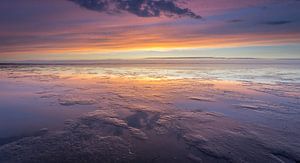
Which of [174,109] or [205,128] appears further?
[174,109]

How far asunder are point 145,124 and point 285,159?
3.67m

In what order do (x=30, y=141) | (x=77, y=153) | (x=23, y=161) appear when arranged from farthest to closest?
1. (x=30, y=141)
2. (x=77, y=153)
3. (x=23, y=161)

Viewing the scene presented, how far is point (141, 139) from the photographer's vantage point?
5.80m

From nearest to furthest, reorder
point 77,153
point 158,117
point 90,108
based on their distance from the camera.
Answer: point 77,153
point 158,117
point 90,108

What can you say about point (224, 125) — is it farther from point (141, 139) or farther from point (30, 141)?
point (30, 141)

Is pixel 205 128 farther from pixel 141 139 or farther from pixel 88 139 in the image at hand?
pixel 88 139

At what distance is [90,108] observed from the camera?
916cm

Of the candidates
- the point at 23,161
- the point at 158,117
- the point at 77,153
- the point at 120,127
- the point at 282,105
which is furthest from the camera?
the point at 282,105

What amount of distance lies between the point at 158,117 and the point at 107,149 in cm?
294

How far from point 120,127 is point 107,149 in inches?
60.0

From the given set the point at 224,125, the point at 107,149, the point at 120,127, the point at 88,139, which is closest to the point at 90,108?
the point at 120,127

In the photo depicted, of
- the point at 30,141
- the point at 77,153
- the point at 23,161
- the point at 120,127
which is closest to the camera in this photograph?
the point at 23,161

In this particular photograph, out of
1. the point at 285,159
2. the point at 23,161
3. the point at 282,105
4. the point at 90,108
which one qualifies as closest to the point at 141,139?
the point at 23,161

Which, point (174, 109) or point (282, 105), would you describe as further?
point (282, 105)
